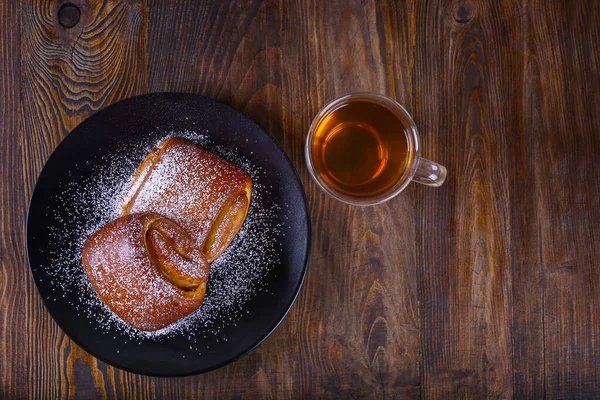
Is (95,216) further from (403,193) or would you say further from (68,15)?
(403,193)

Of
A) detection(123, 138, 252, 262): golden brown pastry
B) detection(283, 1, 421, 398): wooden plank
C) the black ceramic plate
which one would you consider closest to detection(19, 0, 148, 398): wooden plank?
the black ceramic plate

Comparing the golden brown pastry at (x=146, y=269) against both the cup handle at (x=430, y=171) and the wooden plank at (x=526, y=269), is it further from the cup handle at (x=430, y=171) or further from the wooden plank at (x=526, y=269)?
the wooden plank at (x=526, y=269)

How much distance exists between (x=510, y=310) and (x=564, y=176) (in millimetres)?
302

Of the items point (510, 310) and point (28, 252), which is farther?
point (510, 310)

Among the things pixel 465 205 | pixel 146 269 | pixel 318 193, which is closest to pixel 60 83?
pixel 146 269

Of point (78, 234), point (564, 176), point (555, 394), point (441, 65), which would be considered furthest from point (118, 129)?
point (555, 394)

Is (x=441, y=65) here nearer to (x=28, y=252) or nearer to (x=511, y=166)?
(x=511, y=166)

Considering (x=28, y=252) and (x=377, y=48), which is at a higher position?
(x=377, y=48)

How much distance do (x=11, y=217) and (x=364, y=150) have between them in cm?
73

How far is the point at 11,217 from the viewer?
1065 mm

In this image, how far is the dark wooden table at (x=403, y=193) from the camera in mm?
1065

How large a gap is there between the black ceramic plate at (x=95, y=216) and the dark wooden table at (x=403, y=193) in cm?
9

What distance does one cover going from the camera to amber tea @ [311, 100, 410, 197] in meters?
0.97

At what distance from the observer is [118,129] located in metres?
0.99
